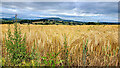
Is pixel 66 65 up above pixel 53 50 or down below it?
below

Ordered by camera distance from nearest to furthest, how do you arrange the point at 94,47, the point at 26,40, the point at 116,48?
the point at 116,48, the point at 94,47, the point at 26,40

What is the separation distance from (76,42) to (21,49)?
1.03 m

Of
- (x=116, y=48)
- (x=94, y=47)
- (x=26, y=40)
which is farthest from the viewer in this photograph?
(x=26, y=40)

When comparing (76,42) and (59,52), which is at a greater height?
(76,42)

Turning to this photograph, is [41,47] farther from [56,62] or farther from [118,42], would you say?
[118,42]

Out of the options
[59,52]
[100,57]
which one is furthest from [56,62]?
[100,57]

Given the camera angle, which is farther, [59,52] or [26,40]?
[26,40]

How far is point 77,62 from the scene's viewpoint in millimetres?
2092

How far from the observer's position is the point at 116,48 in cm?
196

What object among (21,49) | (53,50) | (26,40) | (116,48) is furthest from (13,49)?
(116,48)

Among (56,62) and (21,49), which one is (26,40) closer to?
(21,49)

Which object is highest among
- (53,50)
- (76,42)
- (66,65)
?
(76,42)

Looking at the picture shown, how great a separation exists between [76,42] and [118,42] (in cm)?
75

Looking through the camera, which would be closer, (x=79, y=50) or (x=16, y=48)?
(x=16, y=48)
